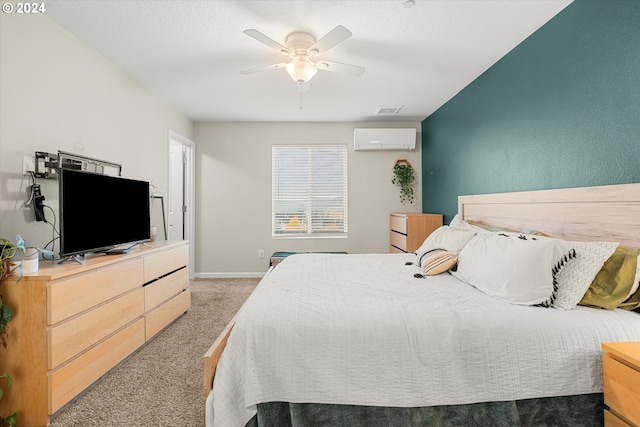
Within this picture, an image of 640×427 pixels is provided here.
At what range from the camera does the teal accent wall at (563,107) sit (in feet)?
5.59

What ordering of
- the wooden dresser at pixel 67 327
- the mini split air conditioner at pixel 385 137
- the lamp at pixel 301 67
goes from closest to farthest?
the wooden dresser at pixel 67 327 → the lamp at pixel 301 67 → the mini split air conditioner at pixel 385 137

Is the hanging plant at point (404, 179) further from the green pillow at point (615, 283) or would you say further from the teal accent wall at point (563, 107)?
the green pillow at point (615, 283)

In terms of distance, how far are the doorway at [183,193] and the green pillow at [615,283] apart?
4491mm

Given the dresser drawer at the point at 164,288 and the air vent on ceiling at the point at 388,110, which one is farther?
the air vent on ceiling at the point at 388,110

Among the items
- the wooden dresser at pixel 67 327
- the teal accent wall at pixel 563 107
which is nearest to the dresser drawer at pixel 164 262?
the wooden dresser at pixel 67 327

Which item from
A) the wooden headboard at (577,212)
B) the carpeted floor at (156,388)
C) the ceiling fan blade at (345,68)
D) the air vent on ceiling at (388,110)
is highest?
the air vent on ceiling at (388,110)

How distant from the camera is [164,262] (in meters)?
2.82

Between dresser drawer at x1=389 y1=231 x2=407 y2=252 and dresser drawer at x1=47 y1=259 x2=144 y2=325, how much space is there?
120 inches

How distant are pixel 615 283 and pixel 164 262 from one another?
315 cm

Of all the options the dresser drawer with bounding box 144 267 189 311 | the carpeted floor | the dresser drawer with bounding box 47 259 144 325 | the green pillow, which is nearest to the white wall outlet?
the dresser drawer with bounding box 47 259 144 325

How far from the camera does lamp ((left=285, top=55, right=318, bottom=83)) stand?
2.51m

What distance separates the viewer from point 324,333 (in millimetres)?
1295

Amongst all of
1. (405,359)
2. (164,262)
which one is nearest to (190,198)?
(164,262)

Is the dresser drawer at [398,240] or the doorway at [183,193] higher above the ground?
the doorway at [183,193]
